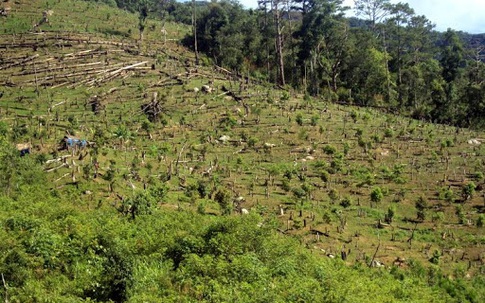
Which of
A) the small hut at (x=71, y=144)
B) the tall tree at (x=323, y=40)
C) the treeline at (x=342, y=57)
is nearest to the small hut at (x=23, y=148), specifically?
the small hut at (x=71, y=144)

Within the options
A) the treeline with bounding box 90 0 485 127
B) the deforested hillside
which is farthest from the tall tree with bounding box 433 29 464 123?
the deforested hillside

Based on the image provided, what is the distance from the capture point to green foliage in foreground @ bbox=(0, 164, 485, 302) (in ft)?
38.7

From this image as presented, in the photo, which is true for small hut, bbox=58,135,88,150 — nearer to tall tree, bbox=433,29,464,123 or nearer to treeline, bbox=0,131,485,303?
treeline, bbox=0,131,485,303

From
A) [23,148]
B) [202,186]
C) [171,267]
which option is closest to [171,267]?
[171,267]

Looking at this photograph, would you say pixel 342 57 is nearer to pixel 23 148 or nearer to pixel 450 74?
pixel 450 74

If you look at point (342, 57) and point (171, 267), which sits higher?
point (342, 57)

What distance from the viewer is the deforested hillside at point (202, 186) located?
13.0 meters

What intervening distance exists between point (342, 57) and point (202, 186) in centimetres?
3673

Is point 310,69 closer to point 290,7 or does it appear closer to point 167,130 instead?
point 290,7

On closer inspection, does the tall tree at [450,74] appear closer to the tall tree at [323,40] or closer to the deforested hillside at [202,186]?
the deforested hillside at [202,186]

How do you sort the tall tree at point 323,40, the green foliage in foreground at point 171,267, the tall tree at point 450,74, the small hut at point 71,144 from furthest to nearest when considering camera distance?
the tall tree at point 323,40
the tall tree at point 450,74
the small hut at point 71,144
the green foliage in foreground at point 171,267

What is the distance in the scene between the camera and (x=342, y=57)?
5656 centimetres

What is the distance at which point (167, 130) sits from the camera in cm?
3584

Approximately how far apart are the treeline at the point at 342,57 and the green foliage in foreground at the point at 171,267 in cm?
3545
